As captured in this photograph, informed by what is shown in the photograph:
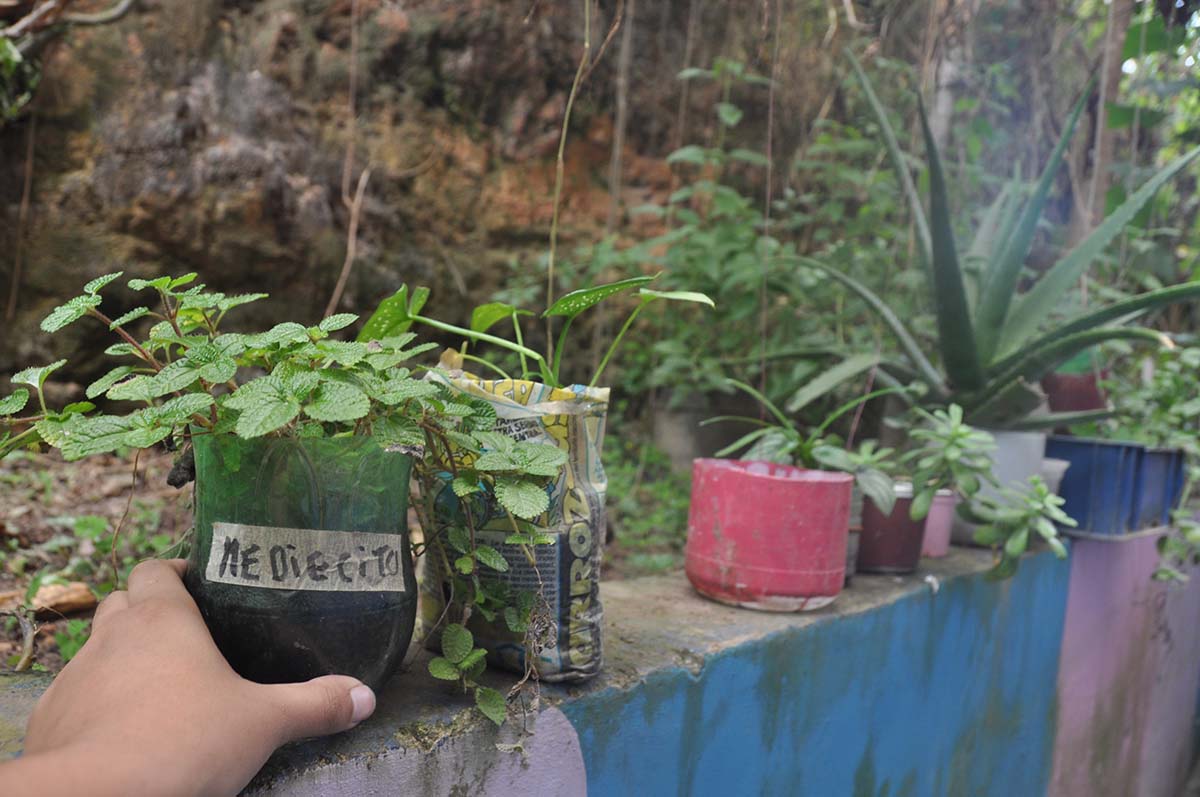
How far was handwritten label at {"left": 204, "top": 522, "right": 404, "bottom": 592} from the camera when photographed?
0.64 metres

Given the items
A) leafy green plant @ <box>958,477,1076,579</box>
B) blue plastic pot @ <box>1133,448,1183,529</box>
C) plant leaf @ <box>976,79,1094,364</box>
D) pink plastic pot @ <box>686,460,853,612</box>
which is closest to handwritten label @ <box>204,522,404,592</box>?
pink plastic pot @ <box>686,460,853,612</box>

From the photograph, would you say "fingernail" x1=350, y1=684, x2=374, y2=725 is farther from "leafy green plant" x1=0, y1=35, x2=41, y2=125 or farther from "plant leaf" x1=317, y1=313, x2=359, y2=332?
"leafy green plant" x1=0, y1=35, x2=41, y2=125

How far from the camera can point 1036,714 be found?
182cm

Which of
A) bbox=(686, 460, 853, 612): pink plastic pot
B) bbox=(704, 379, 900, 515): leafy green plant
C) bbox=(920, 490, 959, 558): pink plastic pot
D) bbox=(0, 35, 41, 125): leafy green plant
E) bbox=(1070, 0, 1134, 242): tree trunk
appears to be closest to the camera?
bbox=(686, 460, 853, 612): pink plastic pot

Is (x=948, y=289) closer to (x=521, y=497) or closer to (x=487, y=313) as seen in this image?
(x=487, y=313)

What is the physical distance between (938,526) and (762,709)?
0.76 metres

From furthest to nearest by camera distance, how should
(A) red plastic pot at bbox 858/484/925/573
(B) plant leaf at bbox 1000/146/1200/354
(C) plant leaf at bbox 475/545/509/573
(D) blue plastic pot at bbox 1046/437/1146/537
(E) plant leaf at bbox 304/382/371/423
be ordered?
(D) blue plastic pot at bbox 1046/437/1146/537 → (B) plant leaf at bbox 1000/146/1200/354 → (A) red plastic pot at bbox 858/484/925/573 → (C) plant leaf at bbox 475/545/509/573 → (E) plant leaf at bbox 304/382/371/423

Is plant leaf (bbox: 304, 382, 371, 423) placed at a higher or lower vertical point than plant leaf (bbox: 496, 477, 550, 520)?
higher

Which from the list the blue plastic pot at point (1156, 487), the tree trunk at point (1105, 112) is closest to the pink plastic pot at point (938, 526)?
the blue plastic pot at point (1156, 487)

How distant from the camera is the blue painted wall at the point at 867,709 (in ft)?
2.98

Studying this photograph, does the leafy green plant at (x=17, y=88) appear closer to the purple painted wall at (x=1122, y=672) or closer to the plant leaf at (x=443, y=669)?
the plant leaf at (x=443, y=669)

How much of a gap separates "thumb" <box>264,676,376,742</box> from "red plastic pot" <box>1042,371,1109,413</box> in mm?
2028

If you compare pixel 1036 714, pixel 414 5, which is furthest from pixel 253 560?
pixel 414 5

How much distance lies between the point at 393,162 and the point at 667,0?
3.86 feet
